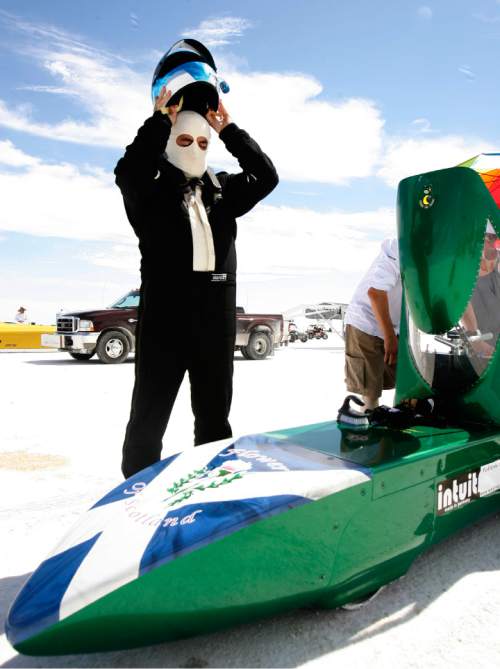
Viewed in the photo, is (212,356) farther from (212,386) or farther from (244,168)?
(244,168)

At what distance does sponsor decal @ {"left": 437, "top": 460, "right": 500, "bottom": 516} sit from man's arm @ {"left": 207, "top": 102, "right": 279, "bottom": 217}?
143cm

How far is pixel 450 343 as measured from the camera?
2.79 metres

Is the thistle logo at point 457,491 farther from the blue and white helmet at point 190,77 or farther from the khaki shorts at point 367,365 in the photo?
the blue and white helmet at point 190,77

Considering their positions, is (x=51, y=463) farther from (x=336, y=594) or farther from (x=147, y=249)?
(x=336, y=594)

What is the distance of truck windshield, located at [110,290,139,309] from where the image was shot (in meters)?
11.6

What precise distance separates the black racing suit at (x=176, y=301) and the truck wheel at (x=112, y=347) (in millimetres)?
8674

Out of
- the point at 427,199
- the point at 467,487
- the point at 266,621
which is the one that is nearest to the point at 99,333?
the point at 427,199

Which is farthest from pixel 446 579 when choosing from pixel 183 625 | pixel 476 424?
pixel 183 625

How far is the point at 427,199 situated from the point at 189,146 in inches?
40.9

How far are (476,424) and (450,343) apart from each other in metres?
0.46

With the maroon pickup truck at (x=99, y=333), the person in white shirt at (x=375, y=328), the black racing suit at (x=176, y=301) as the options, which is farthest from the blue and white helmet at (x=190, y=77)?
the maroon pickup truck at (x=99, y=333)

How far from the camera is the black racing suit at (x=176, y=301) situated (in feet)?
7.91

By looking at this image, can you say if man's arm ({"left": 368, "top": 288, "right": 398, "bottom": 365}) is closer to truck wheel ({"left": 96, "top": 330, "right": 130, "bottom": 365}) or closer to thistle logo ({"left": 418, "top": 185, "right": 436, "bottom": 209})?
thistle logo ({"left": 418, "top": 185, "right": 436, "bottom": 209})

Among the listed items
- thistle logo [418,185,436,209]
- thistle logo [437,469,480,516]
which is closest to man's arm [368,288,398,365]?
thistle logo [418,185,436,209]
